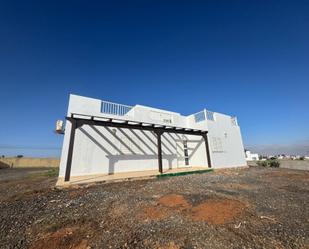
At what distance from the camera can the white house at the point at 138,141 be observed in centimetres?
750

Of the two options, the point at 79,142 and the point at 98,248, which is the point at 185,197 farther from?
the point at 79,142

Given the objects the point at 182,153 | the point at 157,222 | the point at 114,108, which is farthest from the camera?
the point at 182,153

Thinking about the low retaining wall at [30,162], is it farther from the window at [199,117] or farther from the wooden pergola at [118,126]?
the window at [199,117]

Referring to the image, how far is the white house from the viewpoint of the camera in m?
7.50

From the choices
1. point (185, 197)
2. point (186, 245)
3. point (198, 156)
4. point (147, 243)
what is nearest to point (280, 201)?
point (185, 197)

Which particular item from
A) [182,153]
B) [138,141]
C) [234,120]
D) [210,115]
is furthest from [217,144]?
[138,141]

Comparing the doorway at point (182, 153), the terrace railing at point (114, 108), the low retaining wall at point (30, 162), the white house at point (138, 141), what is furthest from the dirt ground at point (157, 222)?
the low retaining wall at point (30, 162)

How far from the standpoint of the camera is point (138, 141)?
9.77 metres

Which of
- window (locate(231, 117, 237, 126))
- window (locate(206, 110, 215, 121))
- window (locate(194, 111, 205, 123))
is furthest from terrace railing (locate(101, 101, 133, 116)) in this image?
window (locate(231, 117, 237, 126))

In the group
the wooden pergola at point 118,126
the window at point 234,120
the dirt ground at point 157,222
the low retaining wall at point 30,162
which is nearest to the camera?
the dirt ground at point 157,222

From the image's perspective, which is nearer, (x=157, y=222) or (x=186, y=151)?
(x=157, y=222)

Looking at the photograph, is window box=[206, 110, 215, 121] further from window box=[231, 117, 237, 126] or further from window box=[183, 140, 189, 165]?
window box=[231, 117, 237, 126]

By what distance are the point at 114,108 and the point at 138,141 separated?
2843 mm

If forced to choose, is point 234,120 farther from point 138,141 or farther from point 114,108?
point 114,108
